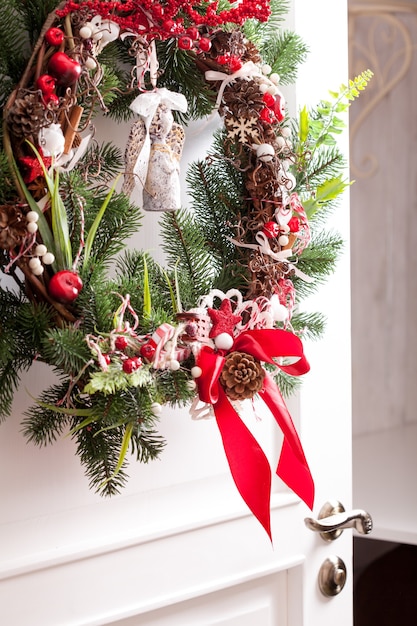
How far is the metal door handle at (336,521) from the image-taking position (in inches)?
45.9

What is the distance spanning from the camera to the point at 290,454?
2.91 feet

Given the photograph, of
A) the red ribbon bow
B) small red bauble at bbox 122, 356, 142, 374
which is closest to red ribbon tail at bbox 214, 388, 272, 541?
the red ribbon bow

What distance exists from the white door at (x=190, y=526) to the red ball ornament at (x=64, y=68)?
0.91ft

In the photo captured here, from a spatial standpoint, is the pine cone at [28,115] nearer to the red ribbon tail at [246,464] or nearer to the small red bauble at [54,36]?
the small red bauble at [54,36]

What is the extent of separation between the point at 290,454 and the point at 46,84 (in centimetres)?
46

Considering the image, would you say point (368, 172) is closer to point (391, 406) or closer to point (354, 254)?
point (354, 254)

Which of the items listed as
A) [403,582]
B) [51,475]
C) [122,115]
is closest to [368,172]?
[403,582]

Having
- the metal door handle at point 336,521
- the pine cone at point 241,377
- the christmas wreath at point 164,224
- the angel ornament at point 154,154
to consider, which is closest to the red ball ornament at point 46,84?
the christmas wreath at point 164,224

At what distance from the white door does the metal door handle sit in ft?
0.05

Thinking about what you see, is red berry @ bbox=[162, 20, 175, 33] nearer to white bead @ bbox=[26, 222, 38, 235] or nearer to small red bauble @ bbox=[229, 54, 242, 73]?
small red bauble @ bbox=[229, 54, 242, 73]

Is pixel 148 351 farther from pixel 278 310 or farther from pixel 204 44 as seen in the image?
pixel 204 44

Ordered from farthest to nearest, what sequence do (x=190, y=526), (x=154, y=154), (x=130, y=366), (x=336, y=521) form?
(x=336, y=521) < (x=190, y=526) < (x=154, y=154) < (x=130, y=366)

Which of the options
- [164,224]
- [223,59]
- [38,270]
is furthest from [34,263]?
[223,59]

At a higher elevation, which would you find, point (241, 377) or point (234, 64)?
point (234, 64)
